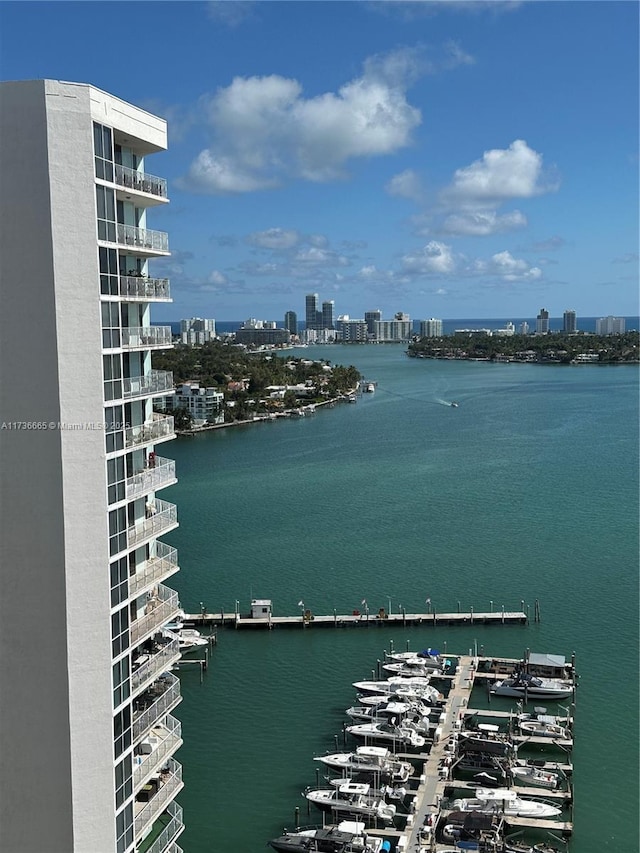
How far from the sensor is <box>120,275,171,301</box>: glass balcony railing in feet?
24.0

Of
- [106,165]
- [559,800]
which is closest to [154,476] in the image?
[106,165]

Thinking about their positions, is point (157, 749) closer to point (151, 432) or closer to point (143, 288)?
point (151, 432)

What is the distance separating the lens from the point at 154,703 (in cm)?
782

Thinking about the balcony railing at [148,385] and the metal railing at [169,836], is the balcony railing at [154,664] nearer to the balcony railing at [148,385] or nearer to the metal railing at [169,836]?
the metal railing at [169,836]

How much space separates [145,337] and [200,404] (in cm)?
5151

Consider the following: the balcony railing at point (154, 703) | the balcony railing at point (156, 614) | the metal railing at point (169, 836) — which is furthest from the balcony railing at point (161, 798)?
the balcony railing at point (156, 614)

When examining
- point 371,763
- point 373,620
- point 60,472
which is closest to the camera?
point 60,472

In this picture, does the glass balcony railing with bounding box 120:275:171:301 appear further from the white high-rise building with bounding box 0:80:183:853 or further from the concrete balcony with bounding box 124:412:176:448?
the concrete balcony with bounding box 124:412:176:448

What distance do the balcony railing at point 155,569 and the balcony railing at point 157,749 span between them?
1457 mm

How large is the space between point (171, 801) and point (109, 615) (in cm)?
261

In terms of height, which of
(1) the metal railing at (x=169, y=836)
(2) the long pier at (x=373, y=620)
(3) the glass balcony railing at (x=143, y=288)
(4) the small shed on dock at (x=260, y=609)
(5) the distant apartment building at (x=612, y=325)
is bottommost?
(2) the long pier at (x=373, y=620)

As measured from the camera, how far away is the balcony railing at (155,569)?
25.2 ft

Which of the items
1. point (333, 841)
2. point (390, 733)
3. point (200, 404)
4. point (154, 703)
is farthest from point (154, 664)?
point (200, 404)

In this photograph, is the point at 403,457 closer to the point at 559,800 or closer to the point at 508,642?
the point at 508,642
